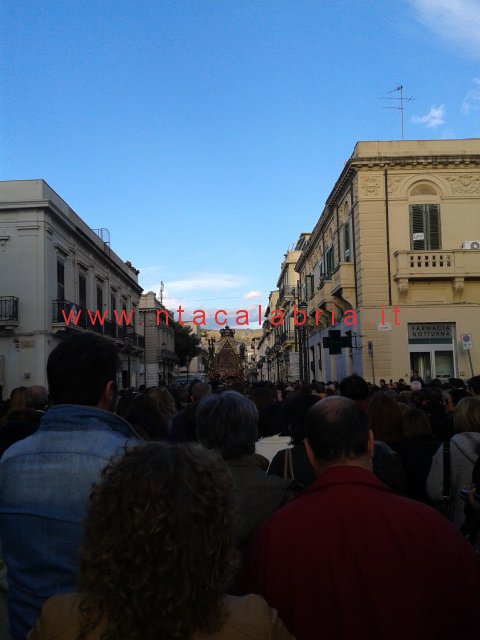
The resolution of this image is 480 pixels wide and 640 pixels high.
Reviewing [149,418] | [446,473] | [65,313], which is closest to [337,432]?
[446,473]

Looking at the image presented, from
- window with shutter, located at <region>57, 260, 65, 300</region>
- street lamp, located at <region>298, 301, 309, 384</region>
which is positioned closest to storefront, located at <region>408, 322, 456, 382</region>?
street lamp, located at <region>298, 301, 309, 384</region>

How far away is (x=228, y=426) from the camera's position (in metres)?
3.31

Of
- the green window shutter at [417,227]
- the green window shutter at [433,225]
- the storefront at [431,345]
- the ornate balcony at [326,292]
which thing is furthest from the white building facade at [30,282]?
the green window shutter at [433,225]

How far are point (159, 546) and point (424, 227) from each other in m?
25.3

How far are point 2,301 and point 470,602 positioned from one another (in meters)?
24.2

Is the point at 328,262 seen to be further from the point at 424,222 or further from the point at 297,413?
the point at 297,413

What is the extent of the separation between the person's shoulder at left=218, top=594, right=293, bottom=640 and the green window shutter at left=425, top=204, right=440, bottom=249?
25.1m

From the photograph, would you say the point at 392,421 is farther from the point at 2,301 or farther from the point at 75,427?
the point at 2,301

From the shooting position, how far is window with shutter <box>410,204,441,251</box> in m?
25.4

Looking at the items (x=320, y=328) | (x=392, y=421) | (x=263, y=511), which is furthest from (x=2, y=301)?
(x=263, y=511)

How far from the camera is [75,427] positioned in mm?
2439

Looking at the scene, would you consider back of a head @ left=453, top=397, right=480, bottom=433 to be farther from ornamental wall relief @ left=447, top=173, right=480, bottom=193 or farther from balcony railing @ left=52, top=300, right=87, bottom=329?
ornamental wall relief @ left=447, top=173, right=480, bottom=193

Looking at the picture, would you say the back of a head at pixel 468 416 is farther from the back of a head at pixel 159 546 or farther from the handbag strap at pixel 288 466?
the back of a head at pixel 159 546

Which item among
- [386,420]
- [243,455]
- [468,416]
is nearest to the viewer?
[243,455]
